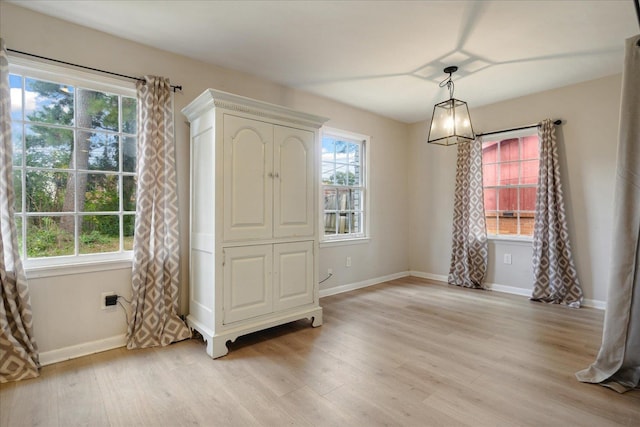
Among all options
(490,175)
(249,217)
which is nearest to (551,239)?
(490,175)

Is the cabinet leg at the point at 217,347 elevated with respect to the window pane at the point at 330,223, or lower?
lower

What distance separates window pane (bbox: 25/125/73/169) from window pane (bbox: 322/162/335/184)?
2.60 metres

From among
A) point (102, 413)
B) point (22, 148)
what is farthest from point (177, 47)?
point (102, 413)

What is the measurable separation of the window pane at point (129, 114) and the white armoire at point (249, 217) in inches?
16.8

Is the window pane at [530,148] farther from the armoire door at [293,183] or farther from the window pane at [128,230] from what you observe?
the window pane at [128,230]

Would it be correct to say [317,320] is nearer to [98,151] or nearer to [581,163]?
[98,151]

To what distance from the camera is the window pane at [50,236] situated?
2262mm

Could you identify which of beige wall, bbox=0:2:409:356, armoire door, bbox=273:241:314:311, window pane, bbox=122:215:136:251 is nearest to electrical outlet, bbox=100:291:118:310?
beige wall, bbox=0:2:409:356

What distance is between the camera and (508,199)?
13.9 ft

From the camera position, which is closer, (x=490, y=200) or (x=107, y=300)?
(x=107, y=300)

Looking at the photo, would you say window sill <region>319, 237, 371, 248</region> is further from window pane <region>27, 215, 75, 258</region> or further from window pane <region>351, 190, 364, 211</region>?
window pane <region>27, 215, 75, 258</region>

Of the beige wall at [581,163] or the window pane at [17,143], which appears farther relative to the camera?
the beige wall at [581,163]

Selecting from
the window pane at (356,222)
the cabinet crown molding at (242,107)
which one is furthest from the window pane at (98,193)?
→ the window pane at (356,222)

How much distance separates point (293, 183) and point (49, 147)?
6.07 ft
